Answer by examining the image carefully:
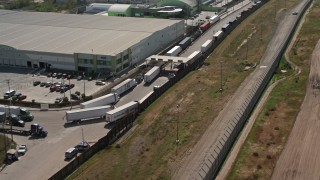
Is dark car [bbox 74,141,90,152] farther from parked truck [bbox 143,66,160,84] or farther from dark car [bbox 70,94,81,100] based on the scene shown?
parked truck [bbox 143,66,160,84]

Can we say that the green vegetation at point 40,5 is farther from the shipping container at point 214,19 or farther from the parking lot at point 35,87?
the parking lot at point 35,87

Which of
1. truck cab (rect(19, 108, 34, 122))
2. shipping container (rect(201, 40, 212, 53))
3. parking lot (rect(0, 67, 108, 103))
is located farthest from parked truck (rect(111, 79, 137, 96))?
shipping container (rect(201, 40, 212, 53))

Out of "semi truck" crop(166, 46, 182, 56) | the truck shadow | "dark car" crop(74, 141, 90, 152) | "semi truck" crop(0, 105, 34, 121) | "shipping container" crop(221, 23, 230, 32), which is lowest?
the truck shadow

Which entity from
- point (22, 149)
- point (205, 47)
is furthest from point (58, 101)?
point (205, 47)

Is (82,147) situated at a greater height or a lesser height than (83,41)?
lesser

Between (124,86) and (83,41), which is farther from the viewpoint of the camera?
(83,41)

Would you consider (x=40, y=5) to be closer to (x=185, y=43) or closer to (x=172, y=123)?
(x=185, y=43)

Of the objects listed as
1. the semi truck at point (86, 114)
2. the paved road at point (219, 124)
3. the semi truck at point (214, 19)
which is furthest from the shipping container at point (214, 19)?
the semi truck at point (86, 114)
